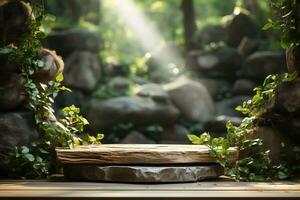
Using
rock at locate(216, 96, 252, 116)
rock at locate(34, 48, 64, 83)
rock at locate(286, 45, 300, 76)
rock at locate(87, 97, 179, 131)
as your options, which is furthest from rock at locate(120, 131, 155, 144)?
rock at locate(286, 45, 300, 76)

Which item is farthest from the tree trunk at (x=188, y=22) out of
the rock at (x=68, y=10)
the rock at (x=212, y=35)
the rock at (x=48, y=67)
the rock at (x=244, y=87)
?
the rock at (x=48, y=67)

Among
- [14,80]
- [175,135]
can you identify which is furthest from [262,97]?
[175,135]

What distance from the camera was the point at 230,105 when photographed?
12.7 meters

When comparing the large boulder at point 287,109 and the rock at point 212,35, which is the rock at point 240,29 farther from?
the large boulder at point 287,109

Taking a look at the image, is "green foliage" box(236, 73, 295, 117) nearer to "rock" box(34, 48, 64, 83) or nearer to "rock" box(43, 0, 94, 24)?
"rock" box(34, 48, 64, 83)

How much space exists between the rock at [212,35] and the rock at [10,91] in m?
11.7

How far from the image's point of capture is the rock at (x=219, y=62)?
13.6m

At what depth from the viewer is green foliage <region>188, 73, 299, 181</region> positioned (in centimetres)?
315

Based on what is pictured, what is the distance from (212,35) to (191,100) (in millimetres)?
3695

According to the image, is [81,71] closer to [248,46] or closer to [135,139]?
[135,139]

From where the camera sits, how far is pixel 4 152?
3242mm

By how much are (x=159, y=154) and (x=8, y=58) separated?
60.5 inches

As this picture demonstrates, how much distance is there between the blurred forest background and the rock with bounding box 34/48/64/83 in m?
7.05

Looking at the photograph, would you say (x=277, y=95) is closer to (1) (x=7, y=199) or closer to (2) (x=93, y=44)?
(1) (x=7, y=199)
